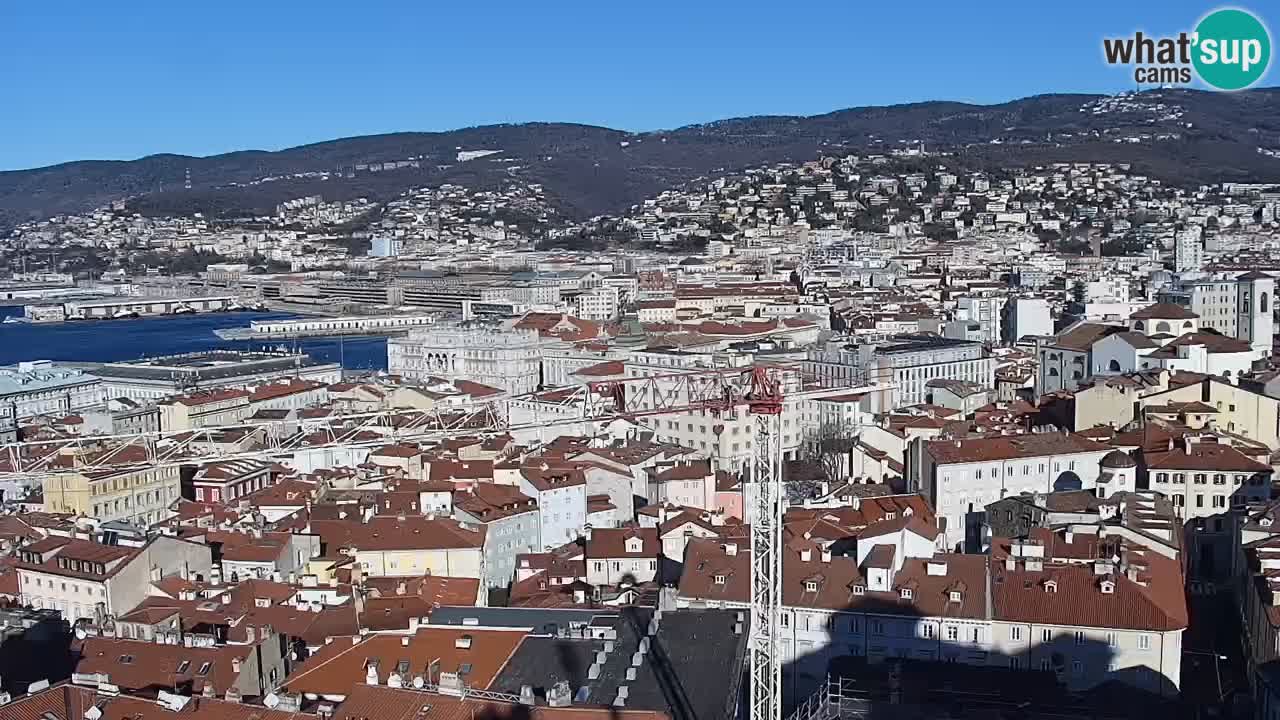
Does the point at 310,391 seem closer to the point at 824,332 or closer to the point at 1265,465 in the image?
the point at 824,332

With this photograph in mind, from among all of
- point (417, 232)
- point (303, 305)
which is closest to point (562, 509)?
point (303, 305)

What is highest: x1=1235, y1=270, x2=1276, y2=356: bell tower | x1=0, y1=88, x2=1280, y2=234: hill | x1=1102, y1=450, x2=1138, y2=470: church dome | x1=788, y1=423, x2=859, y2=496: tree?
x1=0, y1=88, x2=1280, y2=234: hill

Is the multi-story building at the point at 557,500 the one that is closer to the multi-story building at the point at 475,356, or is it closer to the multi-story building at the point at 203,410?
the multi-story building at the point at 203,410

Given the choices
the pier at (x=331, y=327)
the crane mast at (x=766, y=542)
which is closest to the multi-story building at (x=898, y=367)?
the crane mast at (x=766, y=542)

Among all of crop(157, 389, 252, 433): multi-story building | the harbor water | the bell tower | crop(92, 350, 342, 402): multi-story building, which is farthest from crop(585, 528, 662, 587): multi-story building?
the harbor water

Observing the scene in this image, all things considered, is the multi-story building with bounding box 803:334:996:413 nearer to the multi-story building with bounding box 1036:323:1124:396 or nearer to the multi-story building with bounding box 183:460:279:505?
the multi-story building with bounding box 1036:323:1124:396

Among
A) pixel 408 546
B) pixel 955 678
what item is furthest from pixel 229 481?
pixel 955 678

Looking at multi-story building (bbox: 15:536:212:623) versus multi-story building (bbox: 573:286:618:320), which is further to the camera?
multi-story building (bbox: 573:286:618:320)
